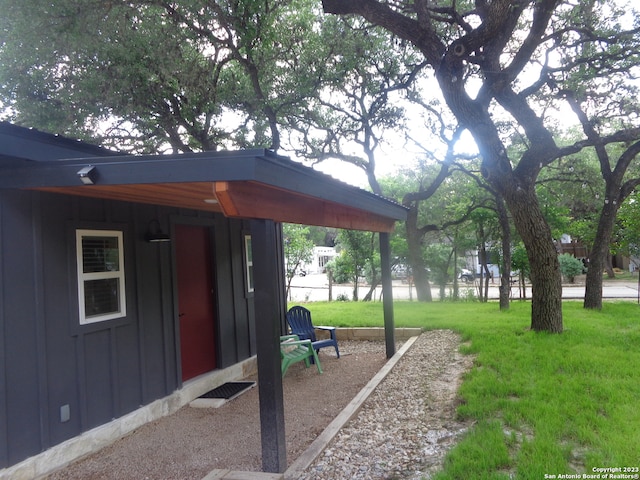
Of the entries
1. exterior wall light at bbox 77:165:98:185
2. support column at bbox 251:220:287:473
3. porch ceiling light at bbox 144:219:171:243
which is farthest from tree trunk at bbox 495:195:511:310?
exterior wall light at bbox 77:165:98:185

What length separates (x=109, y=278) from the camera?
14.2 ft

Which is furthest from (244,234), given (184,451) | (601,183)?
(601,183)

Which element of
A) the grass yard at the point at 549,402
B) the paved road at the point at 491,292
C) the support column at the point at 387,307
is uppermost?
the support column at the point at 387,307

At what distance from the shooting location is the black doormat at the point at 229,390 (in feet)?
18.0

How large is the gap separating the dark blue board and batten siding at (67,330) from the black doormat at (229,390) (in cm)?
56

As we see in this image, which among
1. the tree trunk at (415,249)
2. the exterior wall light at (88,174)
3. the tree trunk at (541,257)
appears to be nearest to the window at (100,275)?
the exterior wall light at (88,174)

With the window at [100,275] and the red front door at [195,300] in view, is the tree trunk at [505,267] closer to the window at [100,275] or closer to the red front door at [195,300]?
the red front door at [195,300]

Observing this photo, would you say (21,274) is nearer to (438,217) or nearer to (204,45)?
(204,45)

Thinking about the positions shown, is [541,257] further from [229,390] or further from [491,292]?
[491,292]

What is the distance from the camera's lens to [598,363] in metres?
5.34

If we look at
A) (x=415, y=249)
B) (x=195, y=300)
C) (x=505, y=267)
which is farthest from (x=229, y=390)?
(x=415, y=249)

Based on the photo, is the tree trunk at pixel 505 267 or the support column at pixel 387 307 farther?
the tree trunk at pixel 505 267

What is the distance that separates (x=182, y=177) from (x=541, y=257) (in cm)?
647

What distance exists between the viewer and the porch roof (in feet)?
9.16
